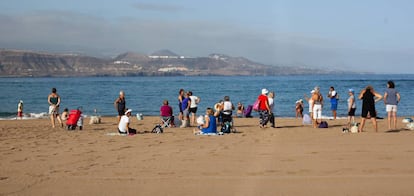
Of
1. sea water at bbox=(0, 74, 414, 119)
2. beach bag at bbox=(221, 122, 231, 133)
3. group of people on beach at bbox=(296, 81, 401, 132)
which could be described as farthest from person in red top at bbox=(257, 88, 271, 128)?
sea water at bbox=(0, 74, 414, 119)

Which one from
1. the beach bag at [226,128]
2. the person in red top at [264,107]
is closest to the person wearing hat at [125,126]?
the beach bag at [226,128]

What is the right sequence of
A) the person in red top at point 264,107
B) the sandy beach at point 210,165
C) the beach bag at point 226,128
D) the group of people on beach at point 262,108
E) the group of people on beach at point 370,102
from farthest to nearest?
the person in red top at point 264,107 → the beach bag at point 226,128 → the group of people on beach at point 262,108 → the group of people on beach at point 370,102 → the sandy beach at point 210,165

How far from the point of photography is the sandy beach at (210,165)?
7.56 meters

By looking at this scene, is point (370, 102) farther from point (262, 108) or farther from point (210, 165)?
point (210, 165)

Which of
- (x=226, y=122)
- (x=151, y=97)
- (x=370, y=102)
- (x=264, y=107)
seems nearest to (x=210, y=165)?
(x=226, y=122)

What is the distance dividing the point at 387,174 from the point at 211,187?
2925 mm

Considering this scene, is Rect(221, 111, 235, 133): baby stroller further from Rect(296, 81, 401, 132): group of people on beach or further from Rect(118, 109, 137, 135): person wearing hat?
Rect(296, 81, 401, 132): group of people on beach

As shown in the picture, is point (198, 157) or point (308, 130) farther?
point (308, 130)

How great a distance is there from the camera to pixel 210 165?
9.45 meters

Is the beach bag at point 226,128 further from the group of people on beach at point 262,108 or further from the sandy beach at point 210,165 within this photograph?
the sandy beach at point 210,165

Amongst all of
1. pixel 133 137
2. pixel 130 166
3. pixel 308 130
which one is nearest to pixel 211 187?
pixel 130 166

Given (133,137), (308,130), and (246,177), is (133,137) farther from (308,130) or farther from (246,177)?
(246,177)

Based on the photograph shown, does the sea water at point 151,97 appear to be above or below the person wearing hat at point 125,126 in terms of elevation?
below

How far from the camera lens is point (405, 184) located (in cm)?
766
